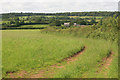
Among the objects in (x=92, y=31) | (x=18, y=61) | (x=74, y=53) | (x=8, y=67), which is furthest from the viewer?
(x=92, y=31)

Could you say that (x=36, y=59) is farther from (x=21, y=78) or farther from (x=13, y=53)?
(x=21, y=78)

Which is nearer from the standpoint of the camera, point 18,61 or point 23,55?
point 18,61

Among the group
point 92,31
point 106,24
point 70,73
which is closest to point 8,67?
point 70,73

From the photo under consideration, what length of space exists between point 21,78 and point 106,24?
23852mm

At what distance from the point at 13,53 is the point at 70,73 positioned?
13058mm

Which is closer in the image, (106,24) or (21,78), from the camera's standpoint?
(21,78)

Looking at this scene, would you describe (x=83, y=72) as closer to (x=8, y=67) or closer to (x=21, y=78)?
(x=21, y=78)

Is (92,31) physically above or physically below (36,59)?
above

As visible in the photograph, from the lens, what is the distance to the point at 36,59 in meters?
23.8

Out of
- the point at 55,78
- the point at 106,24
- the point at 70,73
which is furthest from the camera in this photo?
the point at 106,24

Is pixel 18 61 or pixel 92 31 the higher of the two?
pixel 92 31

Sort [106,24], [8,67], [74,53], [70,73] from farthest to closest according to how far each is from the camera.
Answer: [106,24] → [74,53] → [8,67] → [70,73]

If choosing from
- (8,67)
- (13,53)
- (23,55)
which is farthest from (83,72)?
(13,53)

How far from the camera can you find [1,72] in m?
18.4
